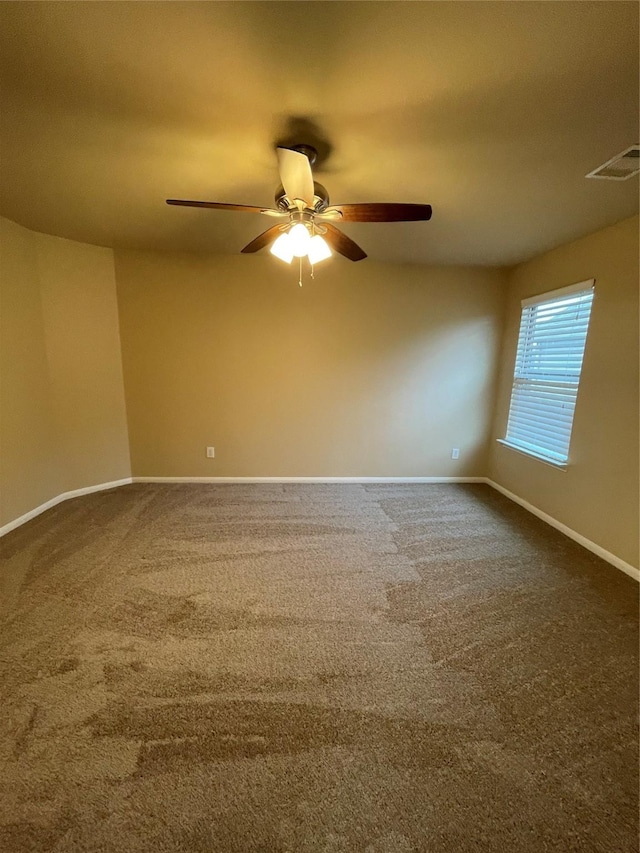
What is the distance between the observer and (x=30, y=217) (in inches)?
103

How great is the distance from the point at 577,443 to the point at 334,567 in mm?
2203

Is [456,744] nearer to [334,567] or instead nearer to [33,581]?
[334,567]

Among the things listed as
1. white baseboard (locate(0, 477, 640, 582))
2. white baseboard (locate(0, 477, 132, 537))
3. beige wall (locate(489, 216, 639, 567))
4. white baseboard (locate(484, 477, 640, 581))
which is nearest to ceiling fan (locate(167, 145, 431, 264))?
beige wall (locate(489, 216, 639, 567))

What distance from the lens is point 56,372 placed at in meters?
3.20

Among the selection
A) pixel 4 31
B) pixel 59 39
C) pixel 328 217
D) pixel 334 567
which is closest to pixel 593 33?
pixel 328 217

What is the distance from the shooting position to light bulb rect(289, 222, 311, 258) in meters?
1.81

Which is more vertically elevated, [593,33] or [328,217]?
[593,33]

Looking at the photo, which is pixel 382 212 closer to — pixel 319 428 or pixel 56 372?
pixel 319 428

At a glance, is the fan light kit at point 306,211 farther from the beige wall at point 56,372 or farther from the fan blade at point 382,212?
the beige wall at point 56,372

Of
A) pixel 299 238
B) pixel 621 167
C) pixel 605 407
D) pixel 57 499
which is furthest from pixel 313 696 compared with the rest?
pixel 57 499

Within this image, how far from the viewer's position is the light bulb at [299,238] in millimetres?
1812

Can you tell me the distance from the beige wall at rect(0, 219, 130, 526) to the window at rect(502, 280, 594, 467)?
4142 millimetres

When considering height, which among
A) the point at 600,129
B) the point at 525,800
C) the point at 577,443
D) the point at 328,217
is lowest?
the point at 525,800

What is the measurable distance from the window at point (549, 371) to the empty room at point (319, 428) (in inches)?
1.3
